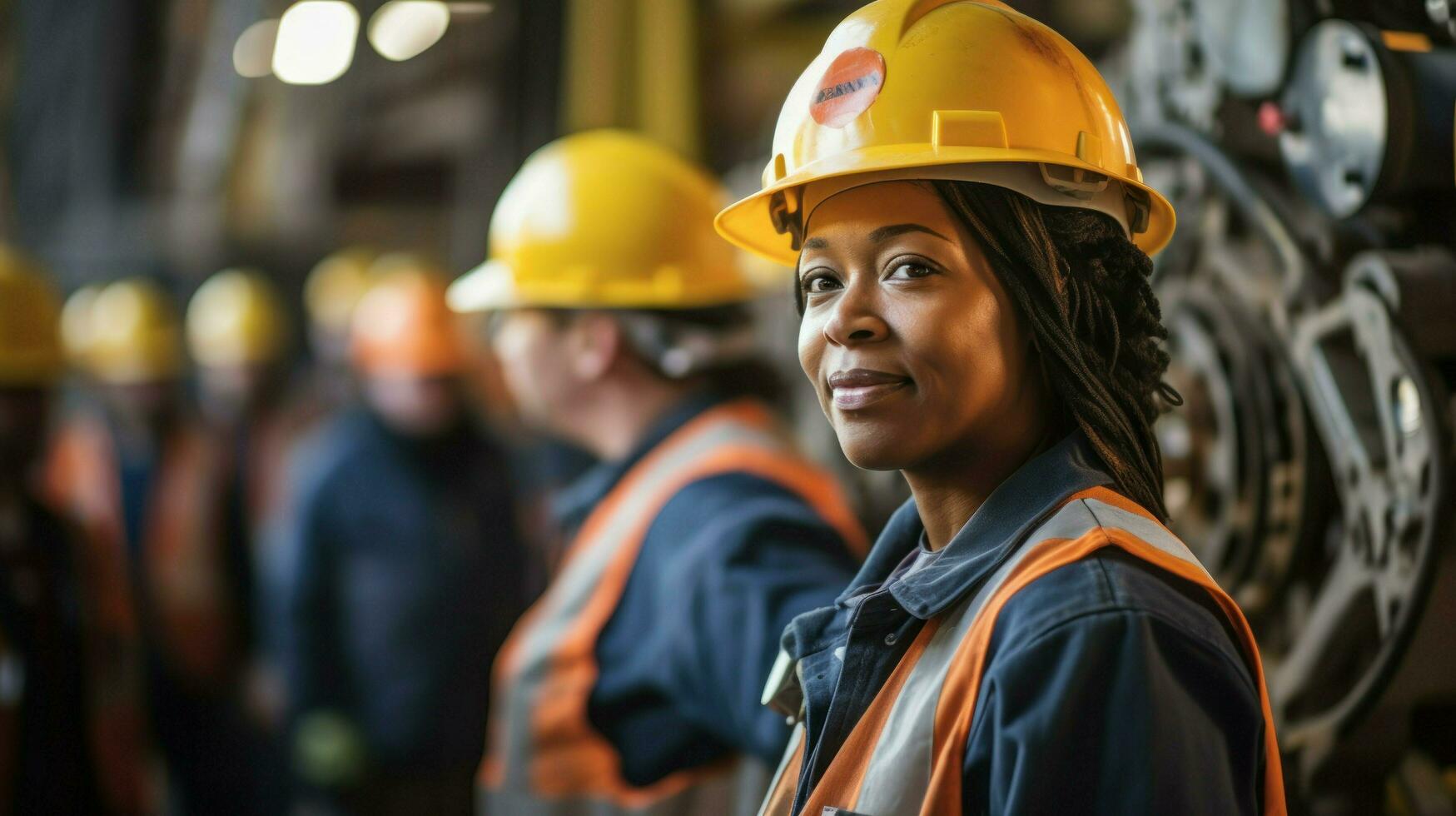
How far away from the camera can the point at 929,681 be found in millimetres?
1356

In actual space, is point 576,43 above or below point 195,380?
above

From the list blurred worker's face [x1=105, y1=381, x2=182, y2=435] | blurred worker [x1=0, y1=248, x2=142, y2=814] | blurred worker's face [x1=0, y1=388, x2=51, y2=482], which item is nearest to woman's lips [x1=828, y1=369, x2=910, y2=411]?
blurred worker [x1=0, y1=248, x2=142, y2=814]

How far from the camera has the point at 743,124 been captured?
19.6 ft

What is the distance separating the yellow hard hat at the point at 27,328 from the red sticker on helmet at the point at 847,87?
3954 millimetres

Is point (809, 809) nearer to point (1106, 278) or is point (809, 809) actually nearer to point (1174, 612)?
point (1174, 612)

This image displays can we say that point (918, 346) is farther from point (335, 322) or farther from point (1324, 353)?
point (335, 322)

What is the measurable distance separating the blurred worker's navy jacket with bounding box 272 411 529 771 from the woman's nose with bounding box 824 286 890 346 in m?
4.40

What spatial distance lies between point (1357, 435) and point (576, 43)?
5.02 metres

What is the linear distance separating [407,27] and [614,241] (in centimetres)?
680

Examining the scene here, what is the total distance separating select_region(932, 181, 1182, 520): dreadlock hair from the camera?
4.87ft

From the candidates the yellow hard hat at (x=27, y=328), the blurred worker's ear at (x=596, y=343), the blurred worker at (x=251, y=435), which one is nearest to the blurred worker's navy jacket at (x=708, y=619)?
the blurred worker's ear at (x=596, y=343)

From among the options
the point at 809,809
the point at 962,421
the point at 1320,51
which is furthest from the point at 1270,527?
the point at 809,809

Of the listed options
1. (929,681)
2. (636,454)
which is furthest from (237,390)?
(929,681)

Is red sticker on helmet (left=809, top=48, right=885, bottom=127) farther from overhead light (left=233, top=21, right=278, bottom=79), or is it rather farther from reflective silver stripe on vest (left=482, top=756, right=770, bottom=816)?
overhead light (left=233, top=21, right=278, bottom=79)
